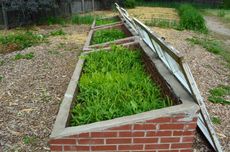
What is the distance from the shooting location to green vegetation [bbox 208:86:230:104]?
4980 mm

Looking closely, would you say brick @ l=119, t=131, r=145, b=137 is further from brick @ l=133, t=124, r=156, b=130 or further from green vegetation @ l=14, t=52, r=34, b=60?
green vegetation @ l=14, t=52, r=34, b=60

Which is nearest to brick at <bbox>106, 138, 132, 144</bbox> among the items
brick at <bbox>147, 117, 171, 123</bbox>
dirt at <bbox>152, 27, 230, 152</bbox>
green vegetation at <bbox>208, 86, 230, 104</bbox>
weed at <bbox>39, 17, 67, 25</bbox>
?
brick at <bbox>147, 117, 171, 123</bbox>

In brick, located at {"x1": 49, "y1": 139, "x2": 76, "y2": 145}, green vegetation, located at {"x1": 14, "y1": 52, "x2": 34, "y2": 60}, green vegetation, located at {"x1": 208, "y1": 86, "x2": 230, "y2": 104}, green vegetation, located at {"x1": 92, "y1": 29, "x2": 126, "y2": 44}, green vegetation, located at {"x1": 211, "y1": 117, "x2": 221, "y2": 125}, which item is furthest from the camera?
green vegetation, located at {"x1": 92, "y1": 29, "x2": 126, "y2": 44}

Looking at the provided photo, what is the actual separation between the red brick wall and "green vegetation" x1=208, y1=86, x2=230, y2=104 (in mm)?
2294

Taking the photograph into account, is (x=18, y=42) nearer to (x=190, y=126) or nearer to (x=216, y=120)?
(x=216, y=120)

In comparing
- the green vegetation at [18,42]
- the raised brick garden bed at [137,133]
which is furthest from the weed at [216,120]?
the green vegetation at [18,42]

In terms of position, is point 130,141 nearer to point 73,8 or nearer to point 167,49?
point 167,49

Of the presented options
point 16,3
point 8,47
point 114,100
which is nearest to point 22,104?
point 114,100

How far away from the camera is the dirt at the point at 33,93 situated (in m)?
3.87

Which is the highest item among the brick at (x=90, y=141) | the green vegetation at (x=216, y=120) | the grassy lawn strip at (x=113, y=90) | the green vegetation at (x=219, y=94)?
the grassy lawn strip at (x=113, y=90)

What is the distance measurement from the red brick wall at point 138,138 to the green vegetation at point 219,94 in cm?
229

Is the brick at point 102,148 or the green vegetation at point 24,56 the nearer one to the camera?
the brick at point 102,148

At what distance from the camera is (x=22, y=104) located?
15.6ft

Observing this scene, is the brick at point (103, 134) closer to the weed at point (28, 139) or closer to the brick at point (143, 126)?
the brick at point (143, 126)
